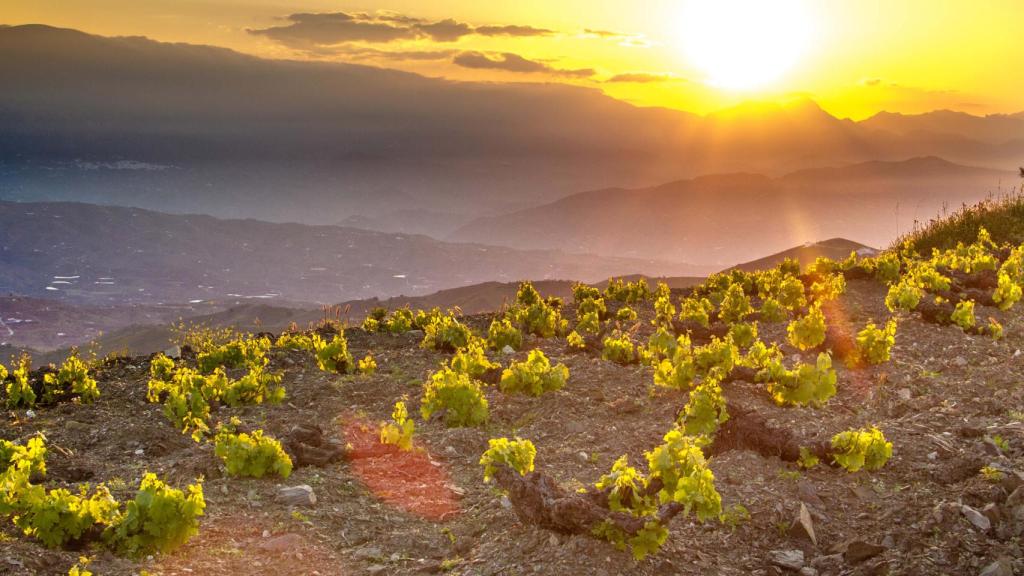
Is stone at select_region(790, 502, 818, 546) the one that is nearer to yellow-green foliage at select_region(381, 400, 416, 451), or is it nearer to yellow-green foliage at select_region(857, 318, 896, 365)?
yellow-green foliage at select_region(381, 400, 416, 451)

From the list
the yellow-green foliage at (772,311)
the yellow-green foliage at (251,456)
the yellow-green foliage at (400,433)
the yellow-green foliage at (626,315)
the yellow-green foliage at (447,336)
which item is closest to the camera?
the yellow-green foliage at (251,456)

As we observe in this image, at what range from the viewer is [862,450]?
8.32 meters

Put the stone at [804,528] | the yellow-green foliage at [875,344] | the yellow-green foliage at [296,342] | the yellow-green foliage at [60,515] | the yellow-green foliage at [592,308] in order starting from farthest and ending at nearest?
the yellow-green foliage at [592,308], the yellow-green foliage at [296,342], the yellow-green foliage at [875,344], the stone at [804,528], the yellow-green foliage at [60,515]

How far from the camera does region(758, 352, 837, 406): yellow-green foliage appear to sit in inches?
424

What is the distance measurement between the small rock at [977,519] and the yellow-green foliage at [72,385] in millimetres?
13189

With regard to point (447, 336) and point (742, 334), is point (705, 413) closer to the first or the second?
point (742, 334)

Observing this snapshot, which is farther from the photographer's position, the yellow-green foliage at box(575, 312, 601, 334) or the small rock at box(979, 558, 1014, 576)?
the yellow-green foliage at box(575, 312, 601, 334)

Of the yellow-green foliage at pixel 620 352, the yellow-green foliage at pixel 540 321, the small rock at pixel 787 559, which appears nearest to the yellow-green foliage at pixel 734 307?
the yellow-green foliage at pixel 540 321

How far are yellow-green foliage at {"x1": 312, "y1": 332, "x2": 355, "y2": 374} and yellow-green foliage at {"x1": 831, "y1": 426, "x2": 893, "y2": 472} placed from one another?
9.35 meters

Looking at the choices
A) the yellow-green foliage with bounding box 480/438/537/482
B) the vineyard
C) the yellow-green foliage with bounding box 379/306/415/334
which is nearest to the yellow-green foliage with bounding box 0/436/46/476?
the vineyard

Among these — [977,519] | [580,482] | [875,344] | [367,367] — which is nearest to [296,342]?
[367,367]

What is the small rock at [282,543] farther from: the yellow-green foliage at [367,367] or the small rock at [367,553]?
the yellow-green foliage at [367,367]

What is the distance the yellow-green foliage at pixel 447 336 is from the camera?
1658cm

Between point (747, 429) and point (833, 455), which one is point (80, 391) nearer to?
point (747, 429)
